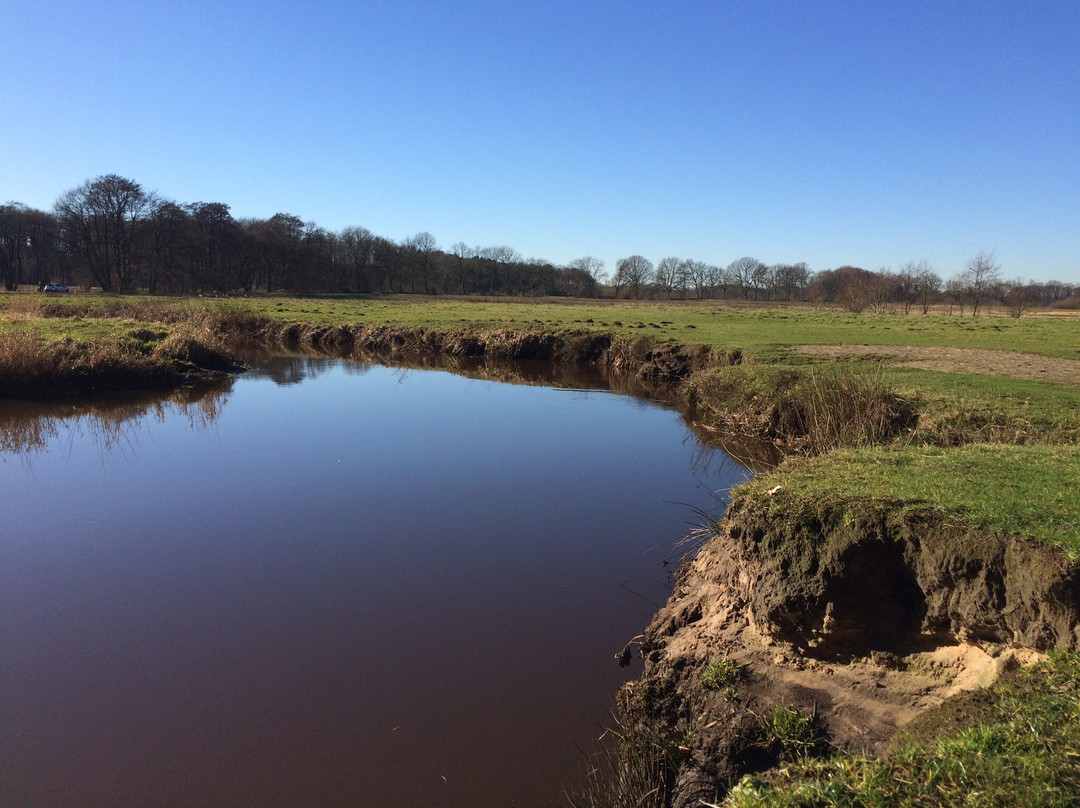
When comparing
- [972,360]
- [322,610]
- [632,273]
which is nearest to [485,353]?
[972,360]

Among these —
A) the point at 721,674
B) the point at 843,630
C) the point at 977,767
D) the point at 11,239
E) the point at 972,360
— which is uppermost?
the point at 11,239

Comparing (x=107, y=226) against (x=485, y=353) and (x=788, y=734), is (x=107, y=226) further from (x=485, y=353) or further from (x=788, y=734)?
(x=788, y=734)

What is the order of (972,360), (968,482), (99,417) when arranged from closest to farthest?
(968,482) < (99,417) < (972,360)

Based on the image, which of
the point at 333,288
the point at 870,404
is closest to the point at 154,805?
the point at 870,404

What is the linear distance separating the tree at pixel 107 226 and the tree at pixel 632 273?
52119 mm

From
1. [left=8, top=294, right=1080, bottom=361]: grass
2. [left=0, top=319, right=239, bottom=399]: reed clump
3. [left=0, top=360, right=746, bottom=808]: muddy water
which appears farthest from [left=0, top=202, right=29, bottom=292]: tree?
[left=0, top=360, right=746, bottom=808]: muddy water

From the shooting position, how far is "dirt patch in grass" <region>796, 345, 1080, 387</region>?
15227 millimetres

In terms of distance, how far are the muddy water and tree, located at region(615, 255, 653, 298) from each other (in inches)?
2990

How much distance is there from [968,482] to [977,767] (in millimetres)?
3144

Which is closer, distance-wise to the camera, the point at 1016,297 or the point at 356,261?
the point at 1016,297

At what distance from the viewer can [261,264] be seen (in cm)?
6838

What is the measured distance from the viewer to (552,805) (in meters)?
4.53

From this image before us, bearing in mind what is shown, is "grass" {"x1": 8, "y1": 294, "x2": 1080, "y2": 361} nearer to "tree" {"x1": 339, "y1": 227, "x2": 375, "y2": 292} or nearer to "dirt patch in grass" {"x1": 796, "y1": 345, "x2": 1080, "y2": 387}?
"dirt patch in grass" {"x1": 796, "y1": 345, "x2": 1080, "y2": 387}

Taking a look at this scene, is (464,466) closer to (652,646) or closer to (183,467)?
(183,467)
